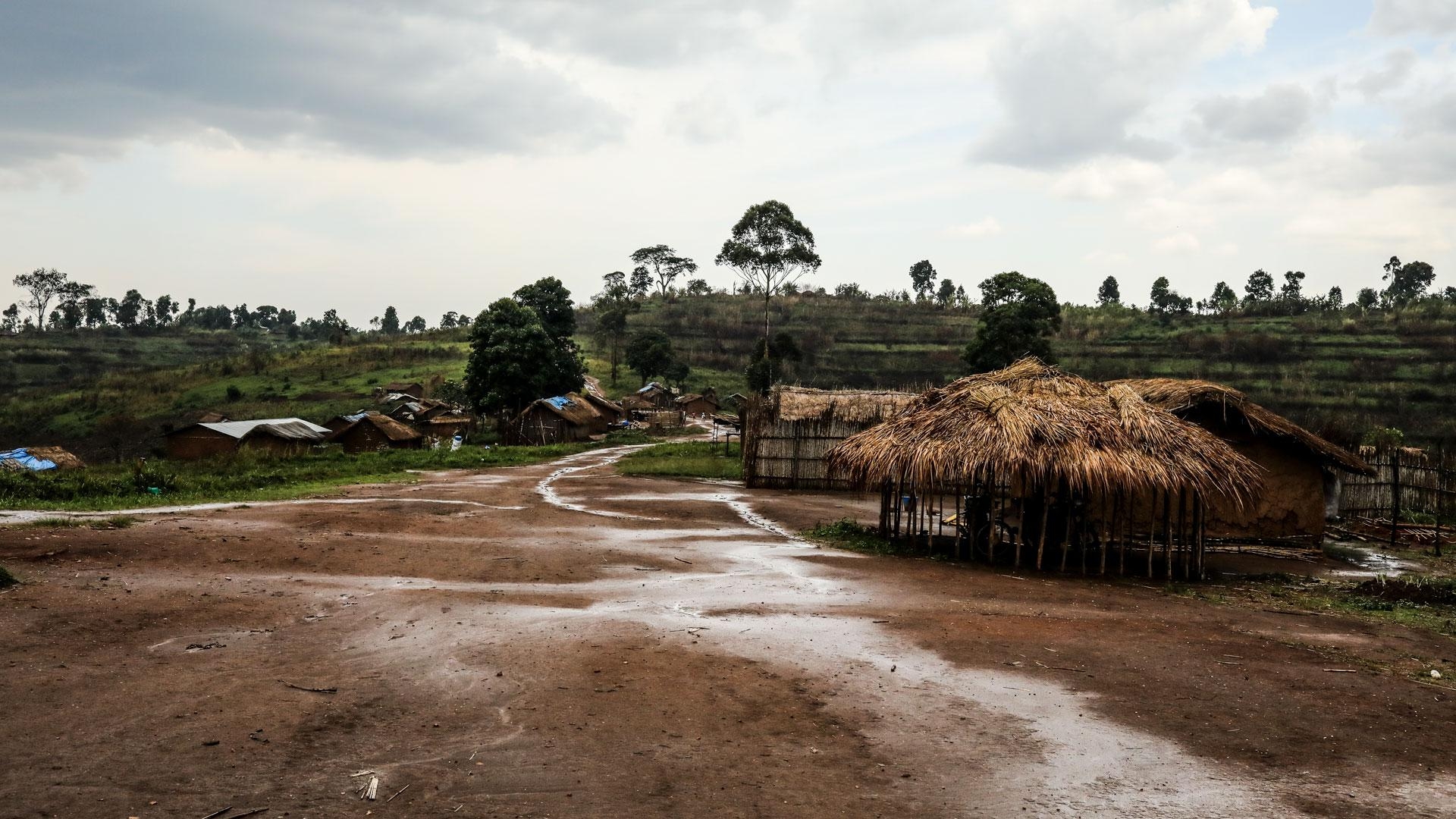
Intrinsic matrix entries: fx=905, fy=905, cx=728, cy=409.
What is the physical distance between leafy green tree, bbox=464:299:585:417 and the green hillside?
10.8m

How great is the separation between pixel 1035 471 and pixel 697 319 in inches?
3016

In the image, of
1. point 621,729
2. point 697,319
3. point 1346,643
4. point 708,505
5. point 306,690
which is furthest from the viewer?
point 697,319

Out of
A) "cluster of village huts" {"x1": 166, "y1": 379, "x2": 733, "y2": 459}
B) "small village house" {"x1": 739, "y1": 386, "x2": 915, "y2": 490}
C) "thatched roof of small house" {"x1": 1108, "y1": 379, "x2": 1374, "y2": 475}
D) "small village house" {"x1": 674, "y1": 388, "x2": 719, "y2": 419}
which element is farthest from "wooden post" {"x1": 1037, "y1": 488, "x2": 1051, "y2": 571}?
"small village house" {"x1": 674, "y1": 388, "x2": 719, "y2": 419}

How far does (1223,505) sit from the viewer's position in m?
16.9

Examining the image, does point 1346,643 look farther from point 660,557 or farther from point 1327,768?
point 660,557

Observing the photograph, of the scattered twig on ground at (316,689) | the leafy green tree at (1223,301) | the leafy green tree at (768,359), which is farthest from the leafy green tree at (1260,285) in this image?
the scattered twig on ground at (316,689)

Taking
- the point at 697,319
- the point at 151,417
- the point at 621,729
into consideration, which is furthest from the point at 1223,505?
the point at 697,319

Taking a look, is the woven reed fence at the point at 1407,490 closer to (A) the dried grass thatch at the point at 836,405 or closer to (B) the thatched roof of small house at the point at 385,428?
(A) the dried grass thatch at the point at 836,405

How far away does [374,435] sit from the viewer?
4019 centimetres

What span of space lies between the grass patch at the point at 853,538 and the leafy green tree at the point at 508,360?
3143 cm

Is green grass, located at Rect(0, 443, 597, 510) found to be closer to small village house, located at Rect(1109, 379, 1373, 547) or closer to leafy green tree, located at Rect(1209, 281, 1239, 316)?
small village house, located at Rect(1109, 379, 1373, 547)

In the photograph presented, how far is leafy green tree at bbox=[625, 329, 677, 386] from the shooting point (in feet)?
216

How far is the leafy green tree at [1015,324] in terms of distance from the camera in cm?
4528

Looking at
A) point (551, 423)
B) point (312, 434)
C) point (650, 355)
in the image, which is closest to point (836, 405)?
point (551, 423)
